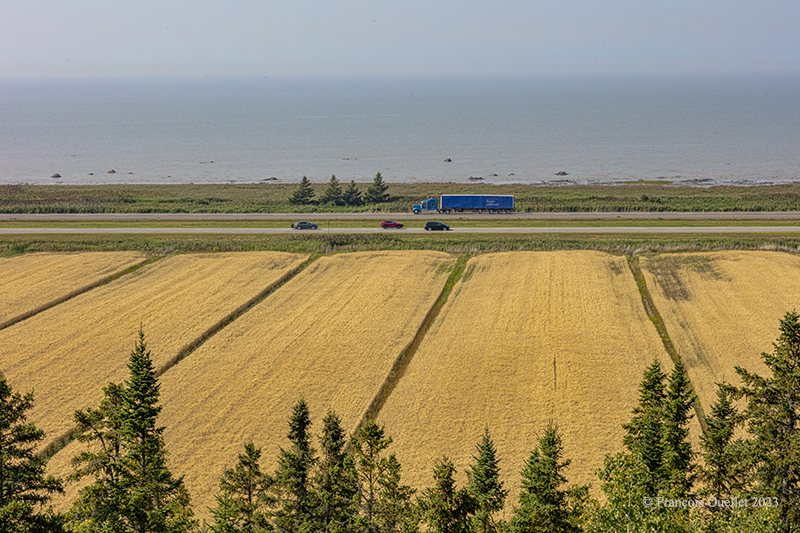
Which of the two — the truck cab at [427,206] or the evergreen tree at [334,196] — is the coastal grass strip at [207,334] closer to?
the truck cab at [427,206]

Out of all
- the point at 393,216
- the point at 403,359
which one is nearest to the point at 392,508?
the point at 403,359

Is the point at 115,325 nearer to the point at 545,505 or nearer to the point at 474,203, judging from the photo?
the point at 545,505

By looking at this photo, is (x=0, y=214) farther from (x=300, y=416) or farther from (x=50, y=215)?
(x=300, y=416)

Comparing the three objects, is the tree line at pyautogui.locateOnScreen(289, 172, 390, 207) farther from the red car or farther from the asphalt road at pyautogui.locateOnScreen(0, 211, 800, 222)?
the red car

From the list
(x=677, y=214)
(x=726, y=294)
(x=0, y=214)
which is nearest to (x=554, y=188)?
(x=677, y=214)

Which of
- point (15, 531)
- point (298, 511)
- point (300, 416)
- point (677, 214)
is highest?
point (677, 214)

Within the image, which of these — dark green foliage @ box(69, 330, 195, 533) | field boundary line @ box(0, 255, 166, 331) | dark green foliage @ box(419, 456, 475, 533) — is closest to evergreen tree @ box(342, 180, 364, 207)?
field boundary line @ box(0, 255, 166, 331)
